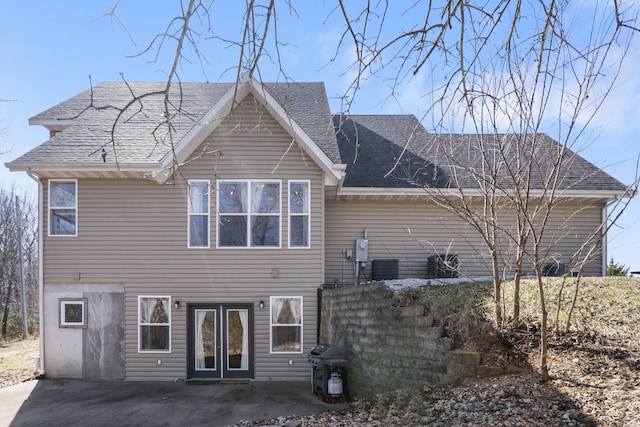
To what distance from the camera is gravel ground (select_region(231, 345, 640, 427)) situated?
4.27 m

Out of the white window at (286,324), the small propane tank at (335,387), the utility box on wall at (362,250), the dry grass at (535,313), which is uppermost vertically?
the utility box on wall at (362,250)

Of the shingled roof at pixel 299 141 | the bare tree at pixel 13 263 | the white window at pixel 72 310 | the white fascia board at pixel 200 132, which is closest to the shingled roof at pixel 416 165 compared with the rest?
the shingled roof at pixel 299 141

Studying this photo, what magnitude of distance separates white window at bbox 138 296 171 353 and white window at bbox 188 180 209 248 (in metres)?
1.55

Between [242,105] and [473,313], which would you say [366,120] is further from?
[473,313]

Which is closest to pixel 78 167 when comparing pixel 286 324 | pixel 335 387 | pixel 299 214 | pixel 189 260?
pixel 189 260

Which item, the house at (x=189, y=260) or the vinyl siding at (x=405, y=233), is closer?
the house at (x=189, y=260)

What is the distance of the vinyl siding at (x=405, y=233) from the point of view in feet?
39.5

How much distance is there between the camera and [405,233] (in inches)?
478

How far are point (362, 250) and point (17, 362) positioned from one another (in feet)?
33.6

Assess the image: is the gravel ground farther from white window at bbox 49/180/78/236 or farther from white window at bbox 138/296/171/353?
white window at bbox 49/180/78/236

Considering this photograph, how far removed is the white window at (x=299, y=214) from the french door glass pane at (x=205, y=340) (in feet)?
8.83

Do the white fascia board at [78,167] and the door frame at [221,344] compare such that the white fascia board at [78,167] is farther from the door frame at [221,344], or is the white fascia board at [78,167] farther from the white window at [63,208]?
the door frame at [221,344]

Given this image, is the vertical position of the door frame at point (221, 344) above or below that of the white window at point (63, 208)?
below

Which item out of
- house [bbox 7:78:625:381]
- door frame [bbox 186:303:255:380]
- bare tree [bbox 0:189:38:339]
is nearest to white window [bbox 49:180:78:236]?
house [bbox 7:78:625:381]
